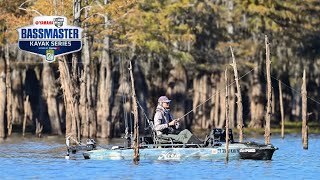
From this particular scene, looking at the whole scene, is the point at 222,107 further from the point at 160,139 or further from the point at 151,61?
the point at 160,139

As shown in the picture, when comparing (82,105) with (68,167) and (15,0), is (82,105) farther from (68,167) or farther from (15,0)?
(68,167)

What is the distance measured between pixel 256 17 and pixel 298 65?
765cm

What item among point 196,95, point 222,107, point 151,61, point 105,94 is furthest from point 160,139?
point 196,95

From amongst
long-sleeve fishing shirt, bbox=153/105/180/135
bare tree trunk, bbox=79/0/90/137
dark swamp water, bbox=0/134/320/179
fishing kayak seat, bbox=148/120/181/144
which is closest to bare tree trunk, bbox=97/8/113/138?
bare tree trunk, bbox=79/0/90/137

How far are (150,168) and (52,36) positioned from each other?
56.2ft

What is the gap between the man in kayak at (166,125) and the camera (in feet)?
150

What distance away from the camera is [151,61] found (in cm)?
8262

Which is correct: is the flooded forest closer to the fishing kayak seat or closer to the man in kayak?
the fishing kayak seat

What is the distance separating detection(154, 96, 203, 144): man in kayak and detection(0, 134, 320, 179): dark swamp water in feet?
3.14

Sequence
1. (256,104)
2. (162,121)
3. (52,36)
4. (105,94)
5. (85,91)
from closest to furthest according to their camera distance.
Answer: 1. (162,121)
2. (52,36)
3. (85,91)
4. (105,94)
5. (256,104)

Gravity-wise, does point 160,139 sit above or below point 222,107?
below

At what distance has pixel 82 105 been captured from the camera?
2707 inches

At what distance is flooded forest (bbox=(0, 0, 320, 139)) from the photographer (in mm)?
67062

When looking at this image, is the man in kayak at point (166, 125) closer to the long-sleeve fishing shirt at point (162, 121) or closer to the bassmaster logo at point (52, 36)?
the long-sleeve fishing shirt at point (162, 121)
